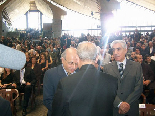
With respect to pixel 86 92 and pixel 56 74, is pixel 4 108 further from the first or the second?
pixel 56 74

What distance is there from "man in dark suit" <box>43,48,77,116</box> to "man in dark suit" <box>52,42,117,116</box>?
0.90 metres

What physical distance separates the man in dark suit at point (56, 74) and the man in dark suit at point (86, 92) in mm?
902

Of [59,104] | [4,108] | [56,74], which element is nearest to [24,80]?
[56,74]

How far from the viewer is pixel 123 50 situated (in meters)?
3.14

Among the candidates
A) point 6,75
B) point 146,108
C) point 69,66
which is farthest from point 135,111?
Answer: point 6,75

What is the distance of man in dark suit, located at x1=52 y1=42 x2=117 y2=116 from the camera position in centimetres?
167

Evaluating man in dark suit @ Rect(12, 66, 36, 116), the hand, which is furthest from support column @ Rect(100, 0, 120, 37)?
the hand

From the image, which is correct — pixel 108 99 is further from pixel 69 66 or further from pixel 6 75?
pixel 6 75

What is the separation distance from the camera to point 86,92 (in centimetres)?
170

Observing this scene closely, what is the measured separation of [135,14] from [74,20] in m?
9.65

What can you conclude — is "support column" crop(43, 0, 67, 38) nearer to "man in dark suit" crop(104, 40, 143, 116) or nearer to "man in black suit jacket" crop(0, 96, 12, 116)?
"man in dark suit" crop(104, 40, 143, 116)

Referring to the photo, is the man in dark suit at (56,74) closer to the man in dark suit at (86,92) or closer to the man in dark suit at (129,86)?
the man in dark suit at (129,86)

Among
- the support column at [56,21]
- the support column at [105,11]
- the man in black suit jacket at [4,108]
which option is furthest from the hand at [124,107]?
the support column at [56,21]

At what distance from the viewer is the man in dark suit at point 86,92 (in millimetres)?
1674
